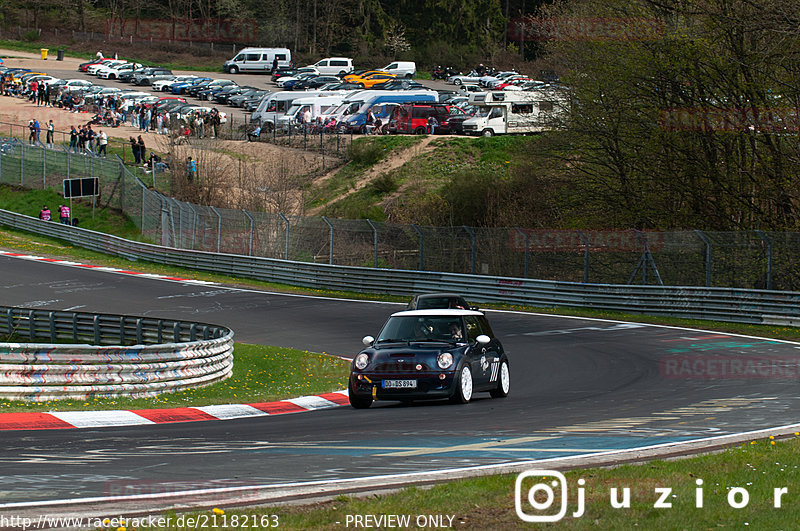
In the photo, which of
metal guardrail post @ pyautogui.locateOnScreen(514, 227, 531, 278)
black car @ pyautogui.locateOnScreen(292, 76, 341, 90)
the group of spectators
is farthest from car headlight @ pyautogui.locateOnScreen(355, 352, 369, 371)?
black car @ pyautogui.locateOnScreen(292, 76, 341, 90)

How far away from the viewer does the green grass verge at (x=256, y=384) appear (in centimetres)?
1361

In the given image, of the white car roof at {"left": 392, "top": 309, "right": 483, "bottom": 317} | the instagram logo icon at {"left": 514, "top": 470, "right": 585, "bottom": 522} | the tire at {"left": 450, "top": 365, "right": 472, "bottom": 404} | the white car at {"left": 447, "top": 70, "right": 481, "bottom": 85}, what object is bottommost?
the tire at {"left": 450, "top": 365, "right": 472, "bottom": 404}

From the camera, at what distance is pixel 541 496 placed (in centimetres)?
721

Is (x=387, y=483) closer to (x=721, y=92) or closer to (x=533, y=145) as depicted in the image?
(x=721, y=92)

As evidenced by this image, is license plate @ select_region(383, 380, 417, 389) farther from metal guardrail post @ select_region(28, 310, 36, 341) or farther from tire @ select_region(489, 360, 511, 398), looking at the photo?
metal guardrail post @ select_region(28, 310, 36, 341)

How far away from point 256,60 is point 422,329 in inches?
3430

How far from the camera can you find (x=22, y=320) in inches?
925

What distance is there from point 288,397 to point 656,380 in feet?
20.0

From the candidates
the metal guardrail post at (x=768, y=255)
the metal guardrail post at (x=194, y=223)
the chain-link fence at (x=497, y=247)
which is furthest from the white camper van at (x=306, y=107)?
the metal guardrail post at (x=768, y=255)

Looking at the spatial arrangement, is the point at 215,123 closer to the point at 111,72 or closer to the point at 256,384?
the point at 111,72

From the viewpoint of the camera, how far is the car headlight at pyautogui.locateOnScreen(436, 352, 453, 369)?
1370 cm

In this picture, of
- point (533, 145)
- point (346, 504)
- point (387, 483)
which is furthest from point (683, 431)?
point (533, 145)

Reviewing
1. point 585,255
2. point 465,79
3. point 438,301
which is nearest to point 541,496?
point 438,301

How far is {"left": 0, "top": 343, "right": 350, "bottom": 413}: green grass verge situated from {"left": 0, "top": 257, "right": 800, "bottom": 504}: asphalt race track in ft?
5.48
